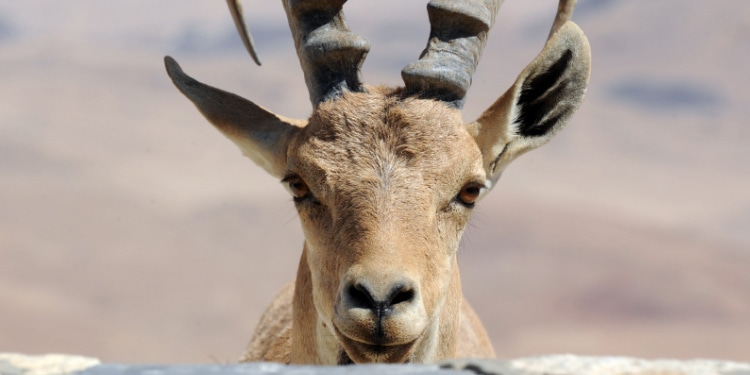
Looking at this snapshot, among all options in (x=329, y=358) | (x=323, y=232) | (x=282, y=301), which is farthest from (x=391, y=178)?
(x=282, y=301)

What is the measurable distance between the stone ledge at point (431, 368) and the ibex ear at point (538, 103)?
167 inches

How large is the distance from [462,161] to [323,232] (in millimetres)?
1270

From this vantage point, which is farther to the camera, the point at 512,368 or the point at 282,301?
Result: the point at 282,301

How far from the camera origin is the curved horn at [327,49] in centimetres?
805

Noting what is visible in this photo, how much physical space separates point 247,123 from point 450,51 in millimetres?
1978

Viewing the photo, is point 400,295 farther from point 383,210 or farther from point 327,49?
point 327,49

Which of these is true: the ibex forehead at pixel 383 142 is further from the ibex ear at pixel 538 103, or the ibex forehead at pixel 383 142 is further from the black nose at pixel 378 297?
the black nose at pixel 378 297

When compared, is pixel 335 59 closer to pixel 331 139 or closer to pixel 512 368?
pixel 331 139

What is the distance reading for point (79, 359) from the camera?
12.0ft

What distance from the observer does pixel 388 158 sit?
7.14 meters

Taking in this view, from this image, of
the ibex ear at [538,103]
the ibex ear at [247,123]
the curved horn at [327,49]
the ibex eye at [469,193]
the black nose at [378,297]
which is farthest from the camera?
the ibex ear at [247,123]

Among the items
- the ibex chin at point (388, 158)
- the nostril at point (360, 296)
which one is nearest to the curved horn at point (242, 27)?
the ibex chin at point (388, 158)

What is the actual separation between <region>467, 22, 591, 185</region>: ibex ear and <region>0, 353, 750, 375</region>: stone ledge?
424 cm

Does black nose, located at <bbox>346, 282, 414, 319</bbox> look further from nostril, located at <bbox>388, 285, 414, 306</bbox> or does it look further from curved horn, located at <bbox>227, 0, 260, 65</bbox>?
curved horn, located at <bbox>227, 0, 260, 65</bbox>
